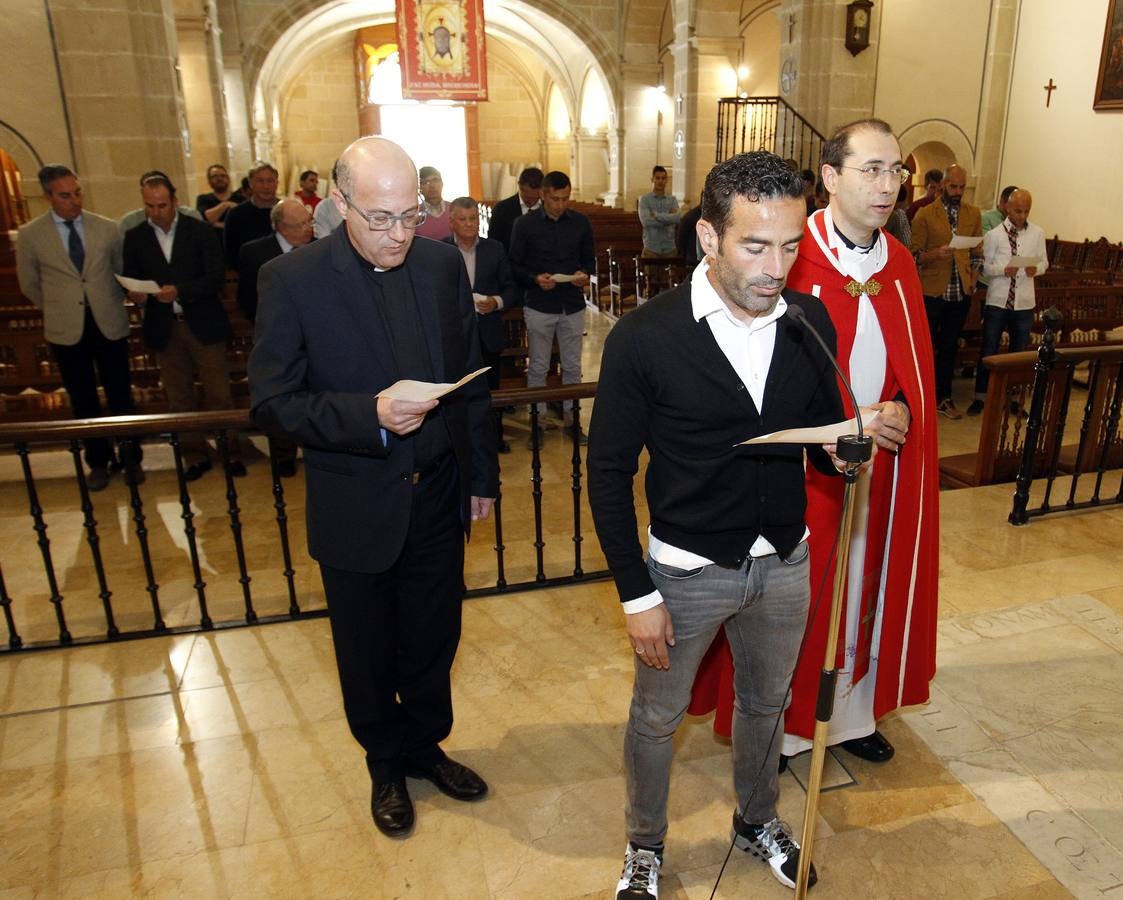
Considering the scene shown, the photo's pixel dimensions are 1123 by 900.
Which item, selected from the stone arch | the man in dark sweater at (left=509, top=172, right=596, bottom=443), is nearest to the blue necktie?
the man in dark sweater at (left=509, top=172, right=596, bottom=443)

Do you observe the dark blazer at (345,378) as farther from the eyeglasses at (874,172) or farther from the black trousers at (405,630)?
the eyeglasses at (874,172)

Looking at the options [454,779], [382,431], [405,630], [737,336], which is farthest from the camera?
[454,779]

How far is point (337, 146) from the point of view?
2270cm

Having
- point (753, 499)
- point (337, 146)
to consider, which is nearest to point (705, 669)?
point (753, 499)

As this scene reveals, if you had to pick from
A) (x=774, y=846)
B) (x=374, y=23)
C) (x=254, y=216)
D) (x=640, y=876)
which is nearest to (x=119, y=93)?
(x=254, y=216)

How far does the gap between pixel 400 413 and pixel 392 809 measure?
120cm

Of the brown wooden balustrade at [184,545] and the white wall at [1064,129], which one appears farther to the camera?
the white wall at [1064,129]

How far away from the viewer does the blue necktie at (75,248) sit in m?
4.77

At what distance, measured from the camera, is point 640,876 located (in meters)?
2.02

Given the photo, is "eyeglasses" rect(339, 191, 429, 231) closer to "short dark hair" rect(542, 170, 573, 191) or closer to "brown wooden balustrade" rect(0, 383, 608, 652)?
"brown wooden balustrade" rect(0, 383, 608, 652)

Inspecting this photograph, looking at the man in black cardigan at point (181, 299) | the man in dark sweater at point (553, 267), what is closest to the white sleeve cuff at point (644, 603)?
the man in black cardigan at point (181, 299)

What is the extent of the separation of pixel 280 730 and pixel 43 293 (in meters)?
3.41

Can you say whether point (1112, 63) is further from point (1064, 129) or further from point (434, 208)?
point (434, 208)

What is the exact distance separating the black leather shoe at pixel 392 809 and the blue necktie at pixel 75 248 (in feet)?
12.7
